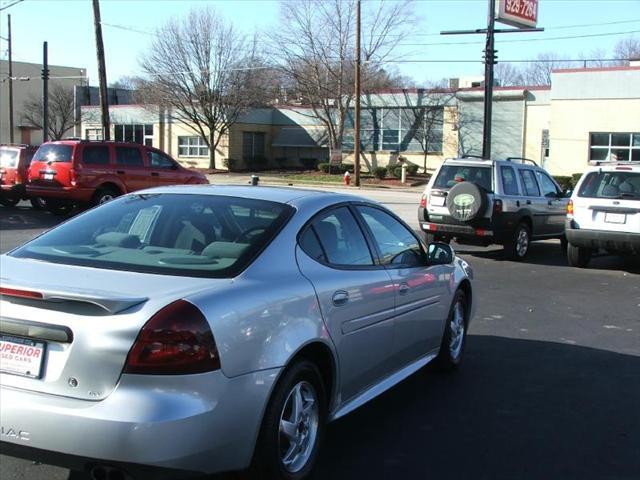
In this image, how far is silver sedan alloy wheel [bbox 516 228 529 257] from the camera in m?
12.9

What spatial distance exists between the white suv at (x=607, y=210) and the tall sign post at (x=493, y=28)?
357 inches

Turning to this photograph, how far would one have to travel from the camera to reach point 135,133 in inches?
2186

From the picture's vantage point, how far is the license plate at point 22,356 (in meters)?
3.10

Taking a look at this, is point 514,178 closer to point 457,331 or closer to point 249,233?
point 457,331

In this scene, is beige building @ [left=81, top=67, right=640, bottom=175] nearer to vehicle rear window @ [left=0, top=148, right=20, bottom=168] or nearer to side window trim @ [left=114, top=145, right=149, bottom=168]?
side window trim @ [left=114, top=145, right=149, bottom=168]

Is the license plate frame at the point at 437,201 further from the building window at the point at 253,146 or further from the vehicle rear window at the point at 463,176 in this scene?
the building window at the point at 253,146

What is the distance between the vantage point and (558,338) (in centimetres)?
724

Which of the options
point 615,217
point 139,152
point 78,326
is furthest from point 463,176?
point 78,326

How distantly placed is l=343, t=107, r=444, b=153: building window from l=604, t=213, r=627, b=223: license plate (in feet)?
113

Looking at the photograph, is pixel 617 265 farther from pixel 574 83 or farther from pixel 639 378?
pixel 574 83

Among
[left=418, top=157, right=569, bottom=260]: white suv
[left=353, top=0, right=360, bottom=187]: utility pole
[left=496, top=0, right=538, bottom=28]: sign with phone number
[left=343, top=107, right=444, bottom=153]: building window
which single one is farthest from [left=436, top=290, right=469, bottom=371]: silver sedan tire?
[left=343, top=107, right=444, bottom=153]: building window

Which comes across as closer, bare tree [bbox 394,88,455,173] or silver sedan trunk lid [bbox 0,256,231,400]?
silver sedan trunk lid [bbox 0,256,231,400]

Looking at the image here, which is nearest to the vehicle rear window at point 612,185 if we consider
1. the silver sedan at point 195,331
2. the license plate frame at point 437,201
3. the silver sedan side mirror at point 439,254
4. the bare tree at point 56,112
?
the license plate frame at point 437,201

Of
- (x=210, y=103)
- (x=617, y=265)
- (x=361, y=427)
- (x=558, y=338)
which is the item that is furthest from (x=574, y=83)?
(x=361, y=427)
